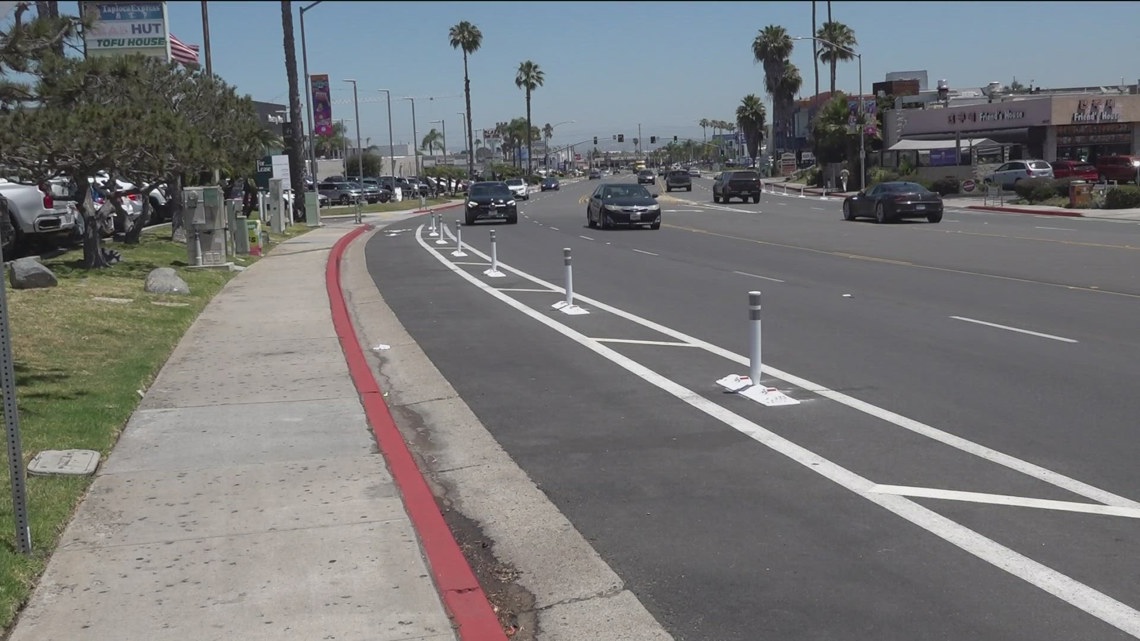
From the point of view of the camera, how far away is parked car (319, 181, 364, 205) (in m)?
74.0

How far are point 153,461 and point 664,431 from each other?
3.68m

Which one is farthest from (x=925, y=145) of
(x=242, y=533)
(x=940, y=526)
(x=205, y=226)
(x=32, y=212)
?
(x=242, y=533)

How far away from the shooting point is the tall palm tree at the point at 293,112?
4269 centimetres

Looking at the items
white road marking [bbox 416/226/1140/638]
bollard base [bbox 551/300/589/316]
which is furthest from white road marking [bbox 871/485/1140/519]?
bollard base [bbox 551/300/589/316]

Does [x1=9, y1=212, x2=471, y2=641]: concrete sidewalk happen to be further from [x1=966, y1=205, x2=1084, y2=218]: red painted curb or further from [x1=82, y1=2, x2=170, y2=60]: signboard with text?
[x1=966, y1=205, x2=1084, y2=218]: red painted curb

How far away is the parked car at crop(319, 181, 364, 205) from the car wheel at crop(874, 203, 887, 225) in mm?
40475

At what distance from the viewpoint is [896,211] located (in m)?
38.0

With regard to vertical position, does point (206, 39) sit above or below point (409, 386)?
above

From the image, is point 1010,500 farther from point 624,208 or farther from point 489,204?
point 489,204

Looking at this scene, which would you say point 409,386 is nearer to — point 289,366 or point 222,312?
point 289,366

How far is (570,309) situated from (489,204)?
92.6ft

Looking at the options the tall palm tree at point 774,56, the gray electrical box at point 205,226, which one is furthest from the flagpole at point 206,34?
the tall palm tree at point 774,56

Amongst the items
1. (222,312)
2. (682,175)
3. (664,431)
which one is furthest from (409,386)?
(682,175)

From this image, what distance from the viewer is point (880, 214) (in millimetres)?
38469
